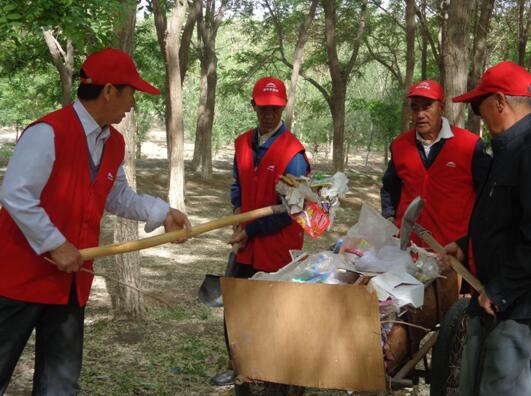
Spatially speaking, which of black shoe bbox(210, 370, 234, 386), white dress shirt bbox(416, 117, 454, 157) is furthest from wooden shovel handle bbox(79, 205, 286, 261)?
black shoe bbox(210, 370, 234, 386)

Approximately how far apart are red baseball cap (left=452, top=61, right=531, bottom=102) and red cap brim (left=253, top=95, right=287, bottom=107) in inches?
63.6

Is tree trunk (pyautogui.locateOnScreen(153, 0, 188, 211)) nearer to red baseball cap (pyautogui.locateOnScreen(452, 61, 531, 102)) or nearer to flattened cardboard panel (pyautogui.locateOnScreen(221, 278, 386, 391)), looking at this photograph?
flattened cardboard panel (pyautogui.locateOnScreen(221, 278, 386, 391))

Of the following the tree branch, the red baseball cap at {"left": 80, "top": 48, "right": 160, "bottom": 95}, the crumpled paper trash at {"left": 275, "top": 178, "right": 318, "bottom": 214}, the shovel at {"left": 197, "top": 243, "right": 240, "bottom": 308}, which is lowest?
the shovel at {"left": 197, "top": 243, "right": 240, "bottom": 308}

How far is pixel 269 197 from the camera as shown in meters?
4.38

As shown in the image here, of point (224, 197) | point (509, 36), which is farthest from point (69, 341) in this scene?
point (509, 36)

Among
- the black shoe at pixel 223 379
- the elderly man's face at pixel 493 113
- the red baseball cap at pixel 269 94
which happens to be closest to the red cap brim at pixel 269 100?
the red baseball cap at pixel 269 94

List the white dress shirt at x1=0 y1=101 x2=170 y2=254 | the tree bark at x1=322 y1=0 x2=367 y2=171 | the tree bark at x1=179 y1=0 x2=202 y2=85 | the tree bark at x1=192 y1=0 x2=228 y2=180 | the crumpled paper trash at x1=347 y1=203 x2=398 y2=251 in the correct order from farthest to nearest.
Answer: the tree bark at x1=192 y1=0 x2=228 y2=180
the tree bark at x1=322 y1=0 x2=367 y2=171
the tree bark at x1=179 y1=0 x2=202 y2=85
the crumpled paper trash at x1=347 y1=203 x2=398 y2=251
the white dress shirt at x1=0 y1=101 x2=170 y2=254

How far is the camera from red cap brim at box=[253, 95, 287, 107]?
169 inches

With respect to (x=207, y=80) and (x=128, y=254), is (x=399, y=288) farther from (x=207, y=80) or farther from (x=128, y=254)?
(x=207, y=80)

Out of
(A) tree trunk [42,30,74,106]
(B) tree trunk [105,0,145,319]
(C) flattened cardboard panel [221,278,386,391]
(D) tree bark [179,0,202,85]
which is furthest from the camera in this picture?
(D) tree bark [179,0,202,85]

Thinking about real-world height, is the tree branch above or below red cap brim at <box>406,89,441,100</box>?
above

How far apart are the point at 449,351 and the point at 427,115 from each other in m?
1.56

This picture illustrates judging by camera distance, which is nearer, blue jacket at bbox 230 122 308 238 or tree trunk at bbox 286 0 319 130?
blue jacket at bbox 230 122 308 238

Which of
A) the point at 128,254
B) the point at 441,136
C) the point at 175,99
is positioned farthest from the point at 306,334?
the point at 175,99
